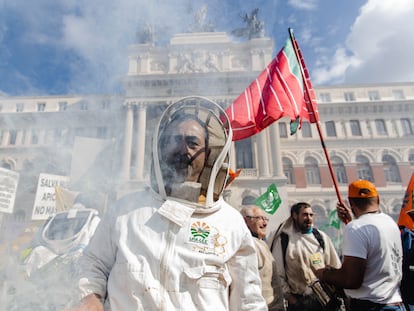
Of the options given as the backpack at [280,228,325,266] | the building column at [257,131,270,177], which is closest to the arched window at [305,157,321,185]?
the building column at [257,131,270,177]

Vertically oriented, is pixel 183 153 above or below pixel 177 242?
above

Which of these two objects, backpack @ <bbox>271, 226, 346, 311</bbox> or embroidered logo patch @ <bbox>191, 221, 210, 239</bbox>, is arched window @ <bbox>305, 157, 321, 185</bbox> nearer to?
backpack @ <bbox>271, 226, 346, 311</bbox>

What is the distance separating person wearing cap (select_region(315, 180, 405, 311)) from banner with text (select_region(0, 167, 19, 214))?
4.47 meters

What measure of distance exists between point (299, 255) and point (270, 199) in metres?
6.85

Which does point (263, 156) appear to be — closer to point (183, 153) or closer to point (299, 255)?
point (299, 255)

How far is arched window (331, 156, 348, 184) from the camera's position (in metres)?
24.8

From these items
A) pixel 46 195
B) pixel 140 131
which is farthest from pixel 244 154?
pixel 46 195

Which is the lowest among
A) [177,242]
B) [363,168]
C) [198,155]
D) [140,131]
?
[177,242]

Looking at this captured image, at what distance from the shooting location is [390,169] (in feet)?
82.1

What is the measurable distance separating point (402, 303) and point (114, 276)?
2.25 metres

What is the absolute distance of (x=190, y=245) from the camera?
121 cm

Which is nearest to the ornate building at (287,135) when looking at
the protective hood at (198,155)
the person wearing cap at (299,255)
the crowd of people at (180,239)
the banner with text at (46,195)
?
the banner with text at (46,195)

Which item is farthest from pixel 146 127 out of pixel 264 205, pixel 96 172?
pixel 96 172

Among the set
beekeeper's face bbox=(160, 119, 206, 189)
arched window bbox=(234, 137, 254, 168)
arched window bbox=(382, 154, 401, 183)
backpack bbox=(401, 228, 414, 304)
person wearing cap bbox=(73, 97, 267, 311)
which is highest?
arched window bbox=(234, 137, 254, 168)
